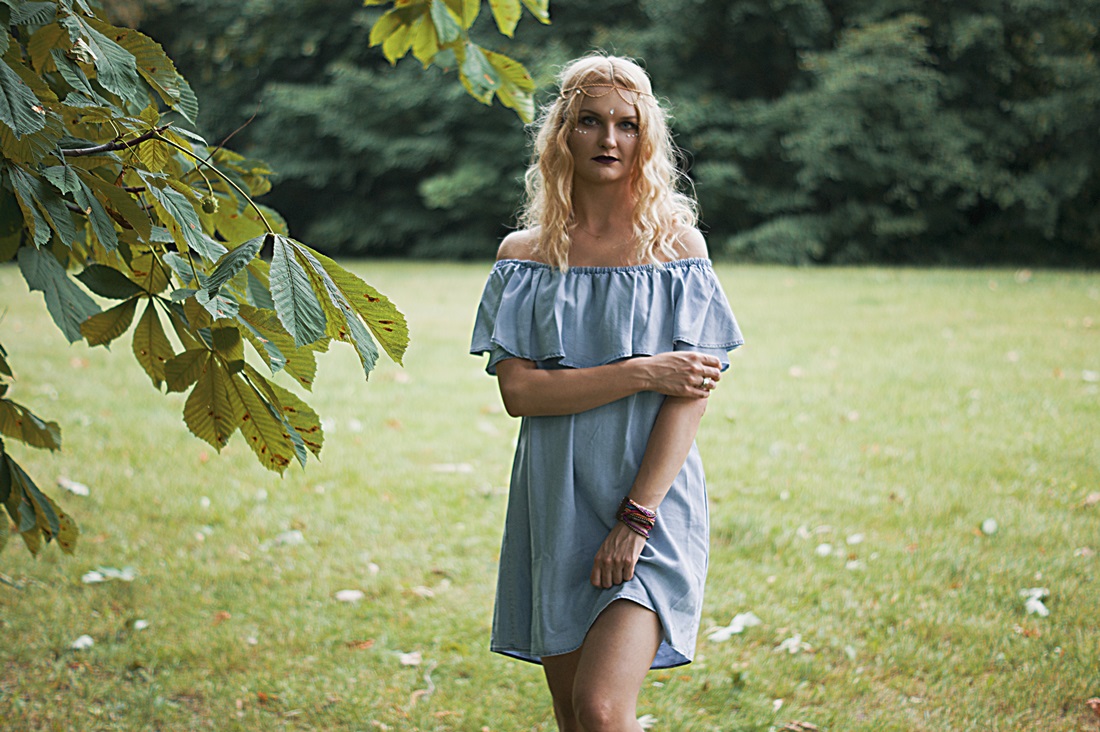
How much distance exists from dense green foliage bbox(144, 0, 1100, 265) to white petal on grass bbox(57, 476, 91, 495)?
35.8 feet

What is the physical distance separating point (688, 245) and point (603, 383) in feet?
1.28

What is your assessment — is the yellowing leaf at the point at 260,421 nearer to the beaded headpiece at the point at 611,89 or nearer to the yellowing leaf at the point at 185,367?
the yellowing leaf at the point at 185,367

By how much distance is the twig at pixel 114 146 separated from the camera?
1640 mm

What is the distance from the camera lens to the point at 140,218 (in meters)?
1.69

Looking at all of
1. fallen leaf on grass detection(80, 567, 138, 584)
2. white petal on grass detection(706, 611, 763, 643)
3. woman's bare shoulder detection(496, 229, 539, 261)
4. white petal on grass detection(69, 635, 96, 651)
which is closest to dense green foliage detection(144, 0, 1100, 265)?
fallen leaf on grass detection(80, 567, 138, 584)

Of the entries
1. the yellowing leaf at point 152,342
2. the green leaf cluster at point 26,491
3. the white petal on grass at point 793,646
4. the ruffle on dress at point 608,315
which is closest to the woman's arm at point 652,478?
the ruffle on dress at point 608,315

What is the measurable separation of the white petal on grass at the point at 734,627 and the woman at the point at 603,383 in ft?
4.48

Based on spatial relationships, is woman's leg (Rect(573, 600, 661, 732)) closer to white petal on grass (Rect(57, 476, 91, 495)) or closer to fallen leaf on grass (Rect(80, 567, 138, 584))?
fallen leaf on grass (Rect(80, 567, 138, 584))

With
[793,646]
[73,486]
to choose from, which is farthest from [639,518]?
[73,486]

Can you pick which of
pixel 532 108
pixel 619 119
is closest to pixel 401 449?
pixel 532 108

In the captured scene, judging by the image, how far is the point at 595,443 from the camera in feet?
7.45

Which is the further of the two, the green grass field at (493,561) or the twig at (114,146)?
the green grass field at (493,561)

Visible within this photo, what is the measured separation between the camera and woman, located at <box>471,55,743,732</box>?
2.19m

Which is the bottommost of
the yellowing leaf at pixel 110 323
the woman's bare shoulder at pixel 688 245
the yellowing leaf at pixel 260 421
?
the yellowing leaf at pixel 260 421
